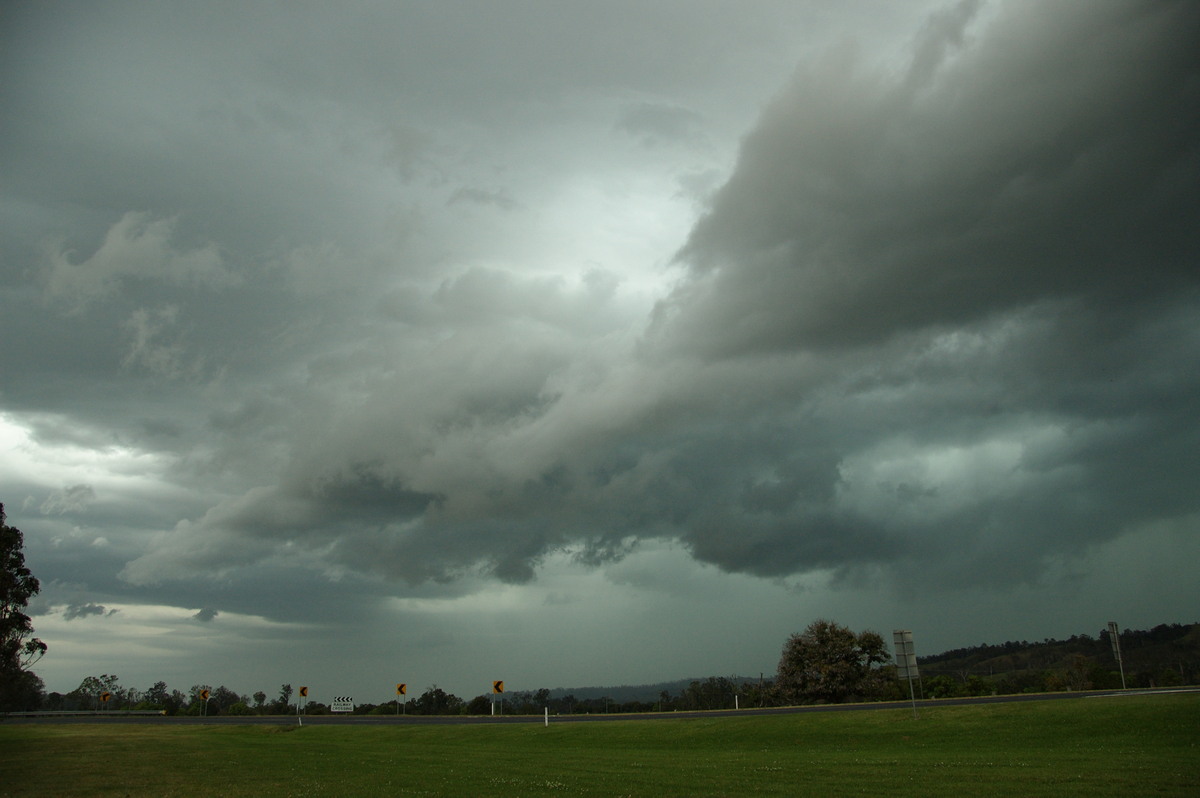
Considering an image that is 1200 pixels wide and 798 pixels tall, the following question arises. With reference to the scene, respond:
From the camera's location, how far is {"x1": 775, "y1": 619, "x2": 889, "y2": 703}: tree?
78062 millimetres

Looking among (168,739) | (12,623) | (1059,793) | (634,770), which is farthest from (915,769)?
(12,623)

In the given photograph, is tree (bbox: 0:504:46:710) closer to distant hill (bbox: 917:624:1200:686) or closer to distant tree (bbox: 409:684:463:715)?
distant tree (bbox: 409:684:463:715)

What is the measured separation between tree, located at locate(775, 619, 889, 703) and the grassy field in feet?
104

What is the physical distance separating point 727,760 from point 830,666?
51.7 metres

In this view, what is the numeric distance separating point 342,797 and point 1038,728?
99.2 ft

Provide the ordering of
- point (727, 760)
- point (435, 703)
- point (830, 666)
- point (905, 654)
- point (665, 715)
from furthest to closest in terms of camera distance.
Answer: point (435, 703), point (830, 666), point (665, 715), point (905, 654), point (727, 760)

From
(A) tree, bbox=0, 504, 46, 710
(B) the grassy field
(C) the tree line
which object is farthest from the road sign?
(A) tree, bbox=0, 504, 46, 710

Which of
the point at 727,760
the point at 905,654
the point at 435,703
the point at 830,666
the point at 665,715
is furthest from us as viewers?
the point at 435,703

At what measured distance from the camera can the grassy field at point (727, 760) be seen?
2206 centimetres

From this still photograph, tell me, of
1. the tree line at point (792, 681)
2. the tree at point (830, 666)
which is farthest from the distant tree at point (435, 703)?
the tree at point (830, 666)

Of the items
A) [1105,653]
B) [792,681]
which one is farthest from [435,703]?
[1105,653]

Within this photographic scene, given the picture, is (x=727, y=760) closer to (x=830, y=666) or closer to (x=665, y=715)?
(x=665, y=715)

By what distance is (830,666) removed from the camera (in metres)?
78.4

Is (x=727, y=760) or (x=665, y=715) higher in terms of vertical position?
(x=727, y=760)
